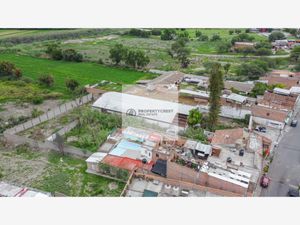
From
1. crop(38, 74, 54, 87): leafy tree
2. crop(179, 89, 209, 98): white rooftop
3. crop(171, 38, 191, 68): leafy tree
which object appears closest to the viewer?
crop(179, 89, 209, 98): white rooftop

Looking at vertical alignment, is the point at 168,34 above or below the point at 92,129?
above

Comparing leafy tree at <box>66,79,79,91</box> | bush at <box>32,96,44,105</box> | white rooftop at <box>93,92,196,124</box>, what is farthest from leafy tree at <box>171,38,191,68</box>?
bush at <box>32,96,44,105</box>

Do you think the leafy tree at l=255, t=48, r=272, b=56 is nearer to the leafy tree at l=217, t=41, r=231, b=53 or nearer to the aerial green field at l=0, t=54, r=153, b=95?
the leafy tree at l=217, t=41, r=231, b=53

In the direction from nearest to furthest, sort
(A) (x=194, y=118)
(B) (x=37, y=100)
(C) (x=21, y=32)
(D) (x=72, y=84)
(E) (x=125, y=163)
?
(E) (x=125, y=163) → (A) (x=194, y=118) → (B) (x=37, y=100) → (D) (x=72, y=84) → (C) (x=21, y=32)

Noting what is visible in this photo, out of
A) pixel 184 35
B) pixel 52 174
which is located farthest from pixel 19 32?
pixel 52 174

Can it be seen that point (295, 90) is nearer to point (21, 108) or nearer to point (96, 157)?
point (96, 157)

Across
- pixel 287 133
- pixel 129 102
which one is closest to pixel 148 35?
pixel 129 102

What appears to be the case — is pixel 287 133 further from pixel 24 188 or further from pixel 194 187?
pixel 24 188
